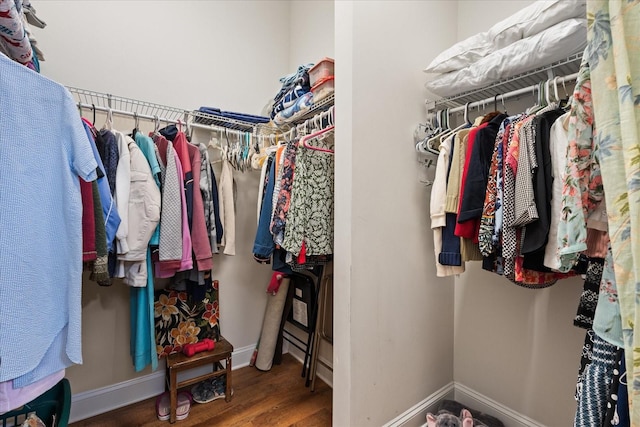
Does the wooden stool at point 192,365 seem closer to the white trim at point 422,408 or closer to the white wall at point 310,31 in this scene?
the white trim at point 422,408

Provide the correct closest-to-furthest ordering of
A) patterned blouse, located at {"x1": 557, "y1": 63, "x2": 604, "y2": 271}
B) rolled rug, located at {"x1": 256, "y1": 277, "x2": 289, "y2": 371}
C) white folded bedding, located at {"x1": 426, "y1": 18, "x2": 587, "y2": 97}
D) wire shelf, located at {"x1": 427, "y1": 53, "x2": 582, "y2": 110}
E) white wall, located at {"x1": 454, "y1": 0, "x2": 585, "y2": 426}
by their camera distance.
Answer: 1. patterned blouse, located at {"x1": 557, "y1": 63, "x2": 604, "y2": 271}
2. white folded bedding, located at {"x1": 426, "y1": 18, "x2": 587, "y2": 97}
3. wire shelf, located at {"x1": 427, "y1": 53, "x2": 582, "y2": 110}
4. white wall, located at {"x1": 454, "y1": 0, "x2": 585, "y2": 426}
5. rolled rug, located at {"x1": 256, "y1": 277, "x2": 289, "y2": 371}

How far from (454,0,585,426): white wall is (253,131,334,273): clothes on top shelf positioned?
936mm

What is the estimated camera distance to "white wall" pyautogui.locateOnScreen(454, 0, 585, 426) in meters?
1.36

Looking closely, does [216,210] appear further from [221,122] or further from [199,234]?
[221,122]

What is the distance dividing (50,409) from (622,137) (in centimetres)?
219

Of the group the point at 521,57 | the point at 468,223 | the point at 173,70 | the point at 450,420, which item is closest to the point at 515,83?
the point at 521,57

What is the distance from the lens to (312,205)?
1.46 meters

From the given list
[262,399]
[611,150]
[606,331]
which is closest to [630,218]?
[611,150]

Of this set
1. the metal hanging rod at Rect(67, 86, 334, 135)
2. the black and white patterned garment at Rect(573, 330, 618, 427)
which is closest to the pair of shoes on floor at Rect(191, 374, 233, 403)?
the metal hanging rod at Rect(67, 86, 334, 135)

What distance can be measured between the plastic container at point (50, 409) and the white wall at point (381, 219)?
3.95 ft

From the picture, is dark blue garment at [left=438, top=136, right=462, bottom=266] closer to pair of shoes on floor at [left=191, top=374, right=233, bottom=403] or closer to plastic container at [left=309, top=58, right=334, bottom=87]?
plastic container at [left=309, top=58, right=334, bottom=87]

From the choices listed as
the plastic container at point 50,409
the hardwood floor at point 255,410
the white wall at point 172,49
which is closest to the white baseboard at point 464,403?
the hardwood floor at point 255,410

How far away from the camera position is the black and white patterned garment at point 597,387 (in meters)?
0.57

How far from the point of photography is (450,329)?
1.76 m
